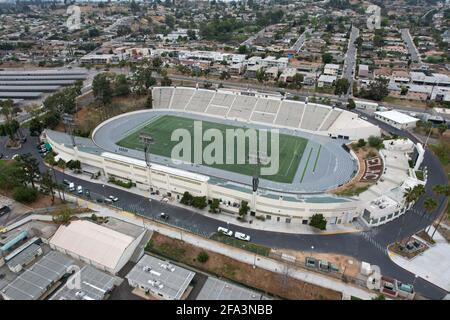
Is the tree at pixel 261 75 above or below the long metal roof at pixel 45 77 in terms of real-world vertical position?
above

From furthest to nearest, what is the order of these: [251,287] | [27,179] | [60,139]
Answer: [60,139] → [27,179] → [251,287]

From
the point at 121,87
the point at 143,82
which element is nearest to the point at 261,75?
the point at 143,82

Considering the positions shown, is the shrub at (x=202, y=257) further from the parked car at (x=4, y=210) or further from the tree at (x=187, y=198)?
the parked car at (x=4, y=210)

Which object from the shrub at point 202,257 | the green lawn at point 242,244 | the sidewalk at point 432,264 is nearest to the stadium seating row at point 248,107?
the sidewalk at point 432,264

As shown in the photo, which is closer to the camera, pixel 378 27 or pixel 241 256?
pixel 241 256

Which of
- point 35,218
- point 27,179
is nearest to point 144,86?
point 27,179
